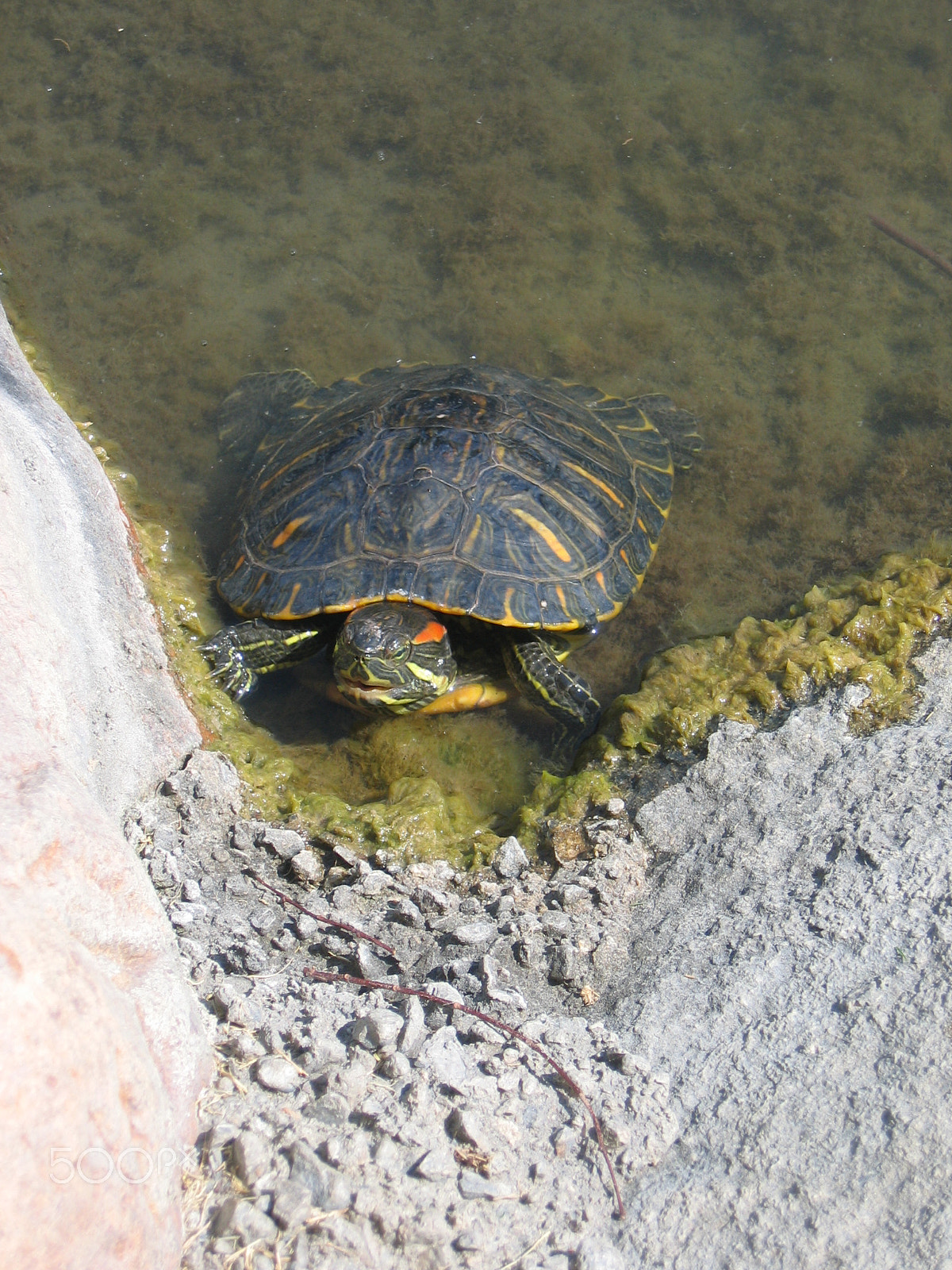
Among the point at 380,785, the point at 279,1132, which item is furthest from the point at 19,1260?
the point at 380,785

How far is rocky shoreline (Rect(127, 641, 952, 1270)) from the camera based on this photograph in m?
1.94

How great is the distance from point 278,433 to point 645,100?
15.7 ft

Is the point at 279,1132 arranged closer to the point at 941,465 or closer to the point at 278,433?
the point at 278,433

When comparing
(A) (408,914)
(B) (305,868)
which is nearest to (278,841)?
(B) (305,868)

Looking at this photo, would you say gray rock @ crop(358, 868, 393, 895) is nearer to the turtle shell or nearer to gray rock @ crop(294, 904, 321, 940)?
gray rock @ crop(294, 904, 321, 940)

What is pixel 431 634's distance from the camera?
412 centimetres

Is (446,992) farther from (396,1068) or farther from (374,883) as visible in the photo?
(374,883)

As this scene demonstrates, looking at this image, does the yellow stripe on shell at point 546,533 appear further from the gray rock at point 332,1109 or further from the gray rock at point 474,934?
the gray rock at point 332,1109

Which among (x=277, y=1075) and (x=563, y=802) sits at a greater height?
(x=277, y=1075)

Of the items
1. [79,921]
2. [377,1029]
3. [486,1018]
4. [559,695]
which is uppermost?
[79,921]

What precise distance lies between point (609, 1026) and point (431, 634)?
208 centimetres

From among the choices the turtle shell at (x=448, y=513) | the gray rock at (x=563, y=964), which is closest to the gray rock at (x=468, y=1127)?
the gray rock at (x=563, y=964)

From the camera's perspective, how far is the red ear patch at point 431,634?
4.04m

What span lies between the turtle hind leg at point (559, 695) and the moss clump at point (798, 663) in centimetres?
15
